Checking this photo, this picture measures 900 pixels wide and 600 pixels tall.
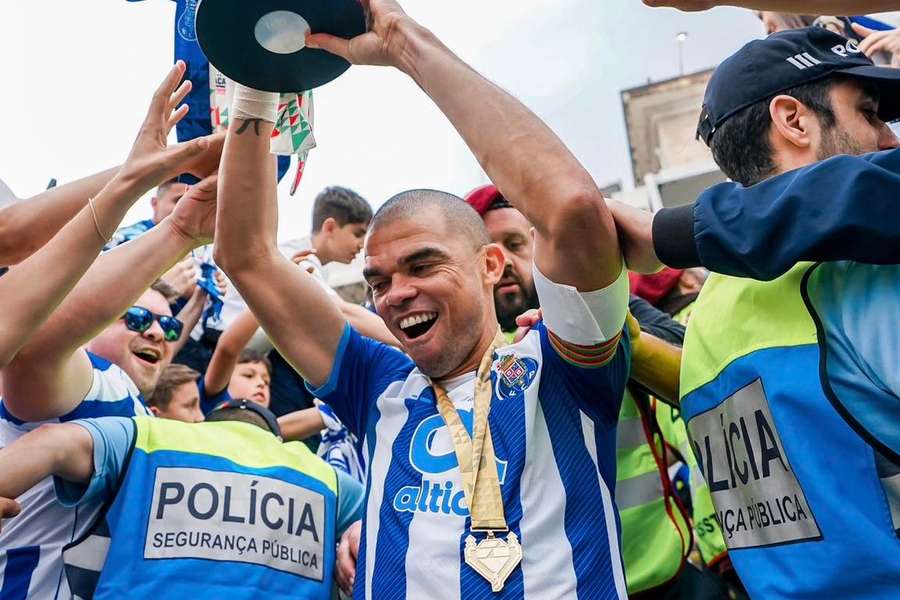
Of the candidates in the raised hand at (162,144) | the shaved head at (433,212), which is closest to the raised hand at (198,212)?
the raised hand at (162,144)

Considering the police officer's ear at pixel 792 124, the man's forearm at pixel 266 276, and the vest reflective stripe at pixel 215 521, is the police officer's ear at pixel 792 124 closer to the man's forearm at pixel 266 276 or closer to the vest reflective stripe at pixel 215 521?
the man's forearm at pixel 266 276

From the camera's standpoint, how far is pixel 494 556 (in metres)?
2.01

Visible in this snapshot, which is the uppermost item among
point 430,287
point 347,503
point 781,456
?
point 430,287

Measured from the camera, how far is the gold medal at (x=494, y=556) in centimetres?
198

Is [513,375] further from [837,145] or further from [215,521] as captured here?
[215,521]

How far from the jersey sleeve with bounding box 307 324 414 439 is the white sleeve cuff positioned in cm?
67

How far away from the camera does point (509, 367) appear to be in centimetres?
235

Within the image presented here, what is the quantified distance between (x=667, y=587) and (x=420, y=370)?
3.71 ft

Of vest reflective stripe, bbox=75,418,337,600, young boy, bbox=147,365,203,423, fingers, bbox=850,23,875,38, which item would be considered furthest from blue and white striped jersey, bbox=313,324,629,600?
fingers, bbox=850,23,875,38

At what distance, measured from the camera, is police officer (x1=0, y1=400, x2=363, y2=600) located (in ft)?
8.36

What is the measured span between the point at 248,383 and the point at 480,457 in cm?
324

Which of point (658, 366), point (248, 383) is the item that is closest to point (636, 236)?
point (658, 366)

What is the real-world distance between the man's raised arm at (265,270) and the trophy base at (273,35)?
405 millimetres

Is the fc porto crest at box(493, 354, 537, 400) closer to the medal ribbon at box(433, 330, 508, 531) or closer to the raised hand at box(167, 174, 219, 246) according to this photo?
the medal ribbon at box(433, 330, 508, 531)
